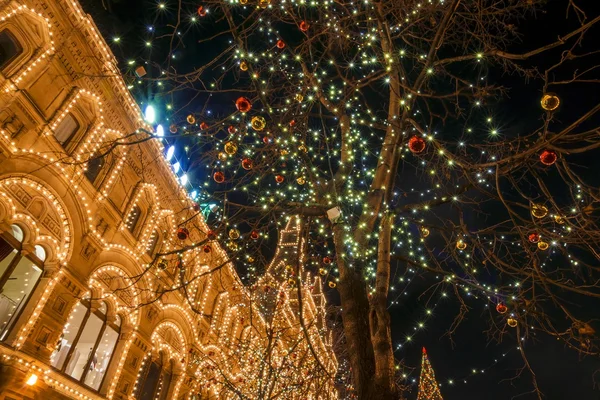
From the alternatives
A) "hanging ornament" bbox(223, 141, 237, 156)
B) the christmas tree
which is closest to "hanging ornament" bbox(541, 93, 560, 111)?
"hanging ornament" bbox(223, 141, 237, 156)

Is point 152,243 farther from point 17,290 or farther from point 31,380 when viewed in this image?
point 31,380

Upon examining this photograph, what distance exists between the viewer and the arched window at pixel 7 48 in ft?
29.7

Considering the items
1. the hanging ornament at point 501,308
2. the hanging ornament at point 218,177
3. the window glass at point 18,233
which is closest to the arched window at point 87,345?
the window glass at point 18,233

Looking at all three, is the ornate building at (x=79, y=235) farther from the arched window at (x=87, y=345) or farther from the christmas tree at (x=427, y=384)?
the christmas tree at (x=427, y=384)

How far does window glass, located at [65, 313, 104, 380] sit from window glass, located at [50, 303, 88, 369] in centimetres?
25

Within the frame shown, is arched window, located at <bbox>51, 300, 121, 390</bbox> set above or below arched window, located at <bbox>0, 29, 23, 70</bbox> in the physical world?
below

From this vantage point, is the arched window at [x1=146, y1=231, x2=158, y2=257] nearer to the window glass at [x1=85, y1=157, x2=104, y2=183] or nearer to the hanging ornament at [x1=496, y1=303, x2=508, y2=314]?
the window glass at [x1=85, y1=157, x2=104, y2=183]

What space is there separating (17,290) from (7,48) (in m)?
5.66

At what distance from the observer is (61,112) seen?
1019cm

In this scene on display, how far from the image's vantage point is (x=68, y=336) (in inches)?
422

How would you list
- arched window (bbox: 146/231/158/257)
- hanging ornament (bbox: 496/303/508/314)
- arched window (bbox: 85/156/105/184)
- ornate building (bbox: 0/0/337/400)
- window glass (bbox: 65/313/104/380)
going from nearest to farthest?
hanging ornament (bbox: 496/303/508/314) → ornate building (bbox: 0/0/337/400) → window glass (bbox: 65/313/104/380) → arched window (bbox: 85/156/105/184) → arched window (bbox: 146/231/158/257)

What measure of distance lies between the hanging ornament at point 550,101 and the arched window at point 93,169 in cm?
1120

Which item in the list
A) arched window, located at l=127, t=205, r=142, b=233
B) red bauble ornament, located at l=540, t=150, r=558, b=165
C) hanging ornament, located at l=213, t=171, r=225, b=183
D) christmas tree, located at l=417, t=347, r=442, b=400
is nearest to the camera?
red bauble ornament, located at l=540, t=150, r=558, b=165

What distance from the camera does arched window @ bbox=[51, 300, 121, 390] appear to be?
34.8 feet
